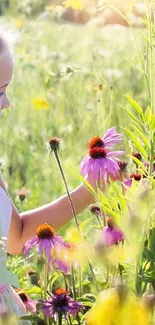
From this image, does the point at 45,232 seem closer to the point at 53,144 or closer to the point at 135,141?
the point at 53,144

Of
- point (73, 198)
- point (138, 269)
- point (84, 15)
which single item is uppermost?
point (138, 269)

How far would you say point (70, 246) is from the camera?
1040mm

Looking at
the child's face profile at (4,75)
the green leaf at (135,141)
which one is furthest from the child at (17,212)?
the green leaf at (135,141)

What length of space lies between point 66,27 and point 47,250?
346 centimetres

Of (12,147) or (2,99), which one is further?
(12,147)

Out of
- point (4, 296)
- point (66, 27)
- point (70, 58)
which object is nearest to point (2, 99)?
point (4, 296)

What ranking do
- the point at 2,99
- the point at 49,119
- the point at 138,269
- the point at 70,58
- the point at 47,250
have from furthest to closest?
the point at 70,58
the point at 49,119
the point at 2,99
the point at 47,250
the point at 138,269

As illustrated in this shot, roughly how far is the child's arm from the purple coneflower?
28 cm

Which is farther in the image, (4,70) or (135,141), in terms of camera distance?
(4,70)

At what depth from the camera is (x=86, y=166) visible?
3.70 ft

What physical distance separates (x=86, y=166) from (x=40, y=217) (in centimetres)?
18

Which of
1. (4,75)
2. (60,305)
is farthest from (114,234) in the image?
(4,75)

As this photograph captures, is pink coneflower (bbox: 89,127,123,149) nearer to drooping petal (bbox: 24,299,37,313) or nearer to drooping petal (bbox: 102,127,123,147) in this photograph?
drooping petal (bbox: 102,127,123,147)

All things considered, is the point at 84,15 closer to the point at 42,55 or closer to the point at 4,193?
the point at 42,55
